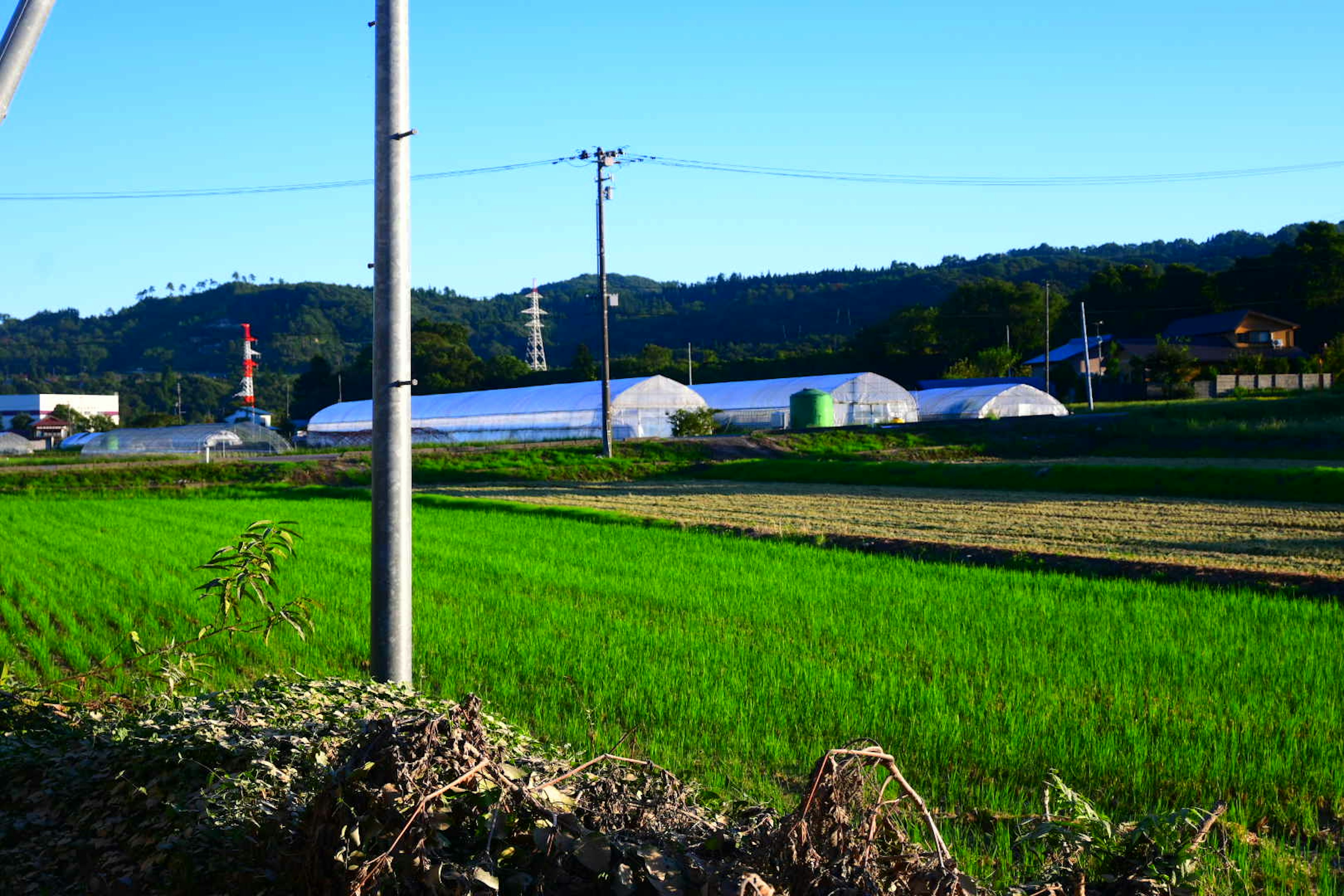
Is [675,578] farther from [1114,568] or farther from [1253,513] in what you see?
[1253,513]

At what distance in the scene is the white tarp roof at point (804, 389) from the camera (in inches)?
1902

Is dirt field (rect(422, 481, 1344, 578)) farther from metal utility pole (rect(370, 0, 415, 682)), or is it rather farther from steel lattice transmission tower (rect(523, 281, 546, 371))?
steel lattice transmission tower (rect(523, 281, 546, 371))

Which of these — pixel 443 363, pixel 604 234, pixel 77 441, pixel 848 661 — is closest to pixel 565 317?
pixel 443 363

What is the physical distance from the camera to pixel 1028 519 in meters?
17.4

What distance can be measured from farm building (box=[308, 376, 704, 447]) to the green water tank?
398cm

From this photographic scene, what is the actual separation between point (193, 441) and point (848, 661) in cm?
4353

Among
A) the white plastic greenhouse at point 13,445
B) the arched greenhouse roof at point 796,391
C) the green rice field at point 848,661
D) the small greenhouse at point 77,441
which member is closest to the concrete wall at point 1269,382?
the arched greenhouse roof at point 796,391

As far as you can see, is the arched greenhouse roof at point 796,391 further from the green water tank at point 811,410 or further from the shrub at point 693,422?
the shrub at point 693,422

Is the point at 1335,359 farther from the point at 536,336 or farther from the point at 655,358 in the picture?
the point at 536,336

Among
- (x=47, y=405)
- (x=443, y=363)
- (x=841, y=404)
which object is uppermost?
(x=443, y=363)

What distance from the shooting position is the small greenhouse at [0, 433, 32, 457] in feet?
181

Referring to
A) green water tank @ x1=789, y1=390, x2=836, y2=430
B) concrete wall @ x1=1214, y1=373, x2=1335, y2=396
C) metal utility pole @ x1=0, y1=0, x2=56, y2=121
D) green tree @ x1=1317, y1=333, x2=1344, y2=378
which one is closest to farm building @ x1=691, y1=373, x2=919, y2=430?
green water tank @ x1=789, y1=390, x2=836, y2=430

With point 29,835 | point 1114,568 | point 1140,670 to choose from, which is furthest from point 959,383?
point 29,835

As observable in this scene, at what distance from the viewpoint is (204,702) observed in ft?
14.0
